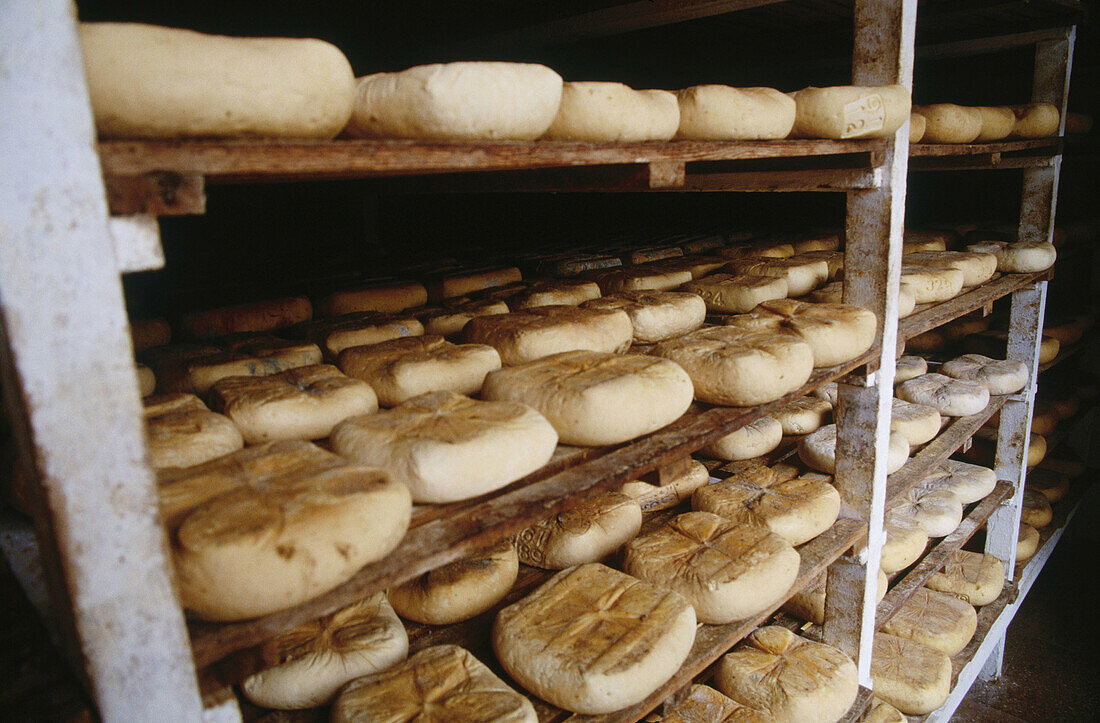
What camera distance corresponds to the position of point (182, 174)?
2.88 ft

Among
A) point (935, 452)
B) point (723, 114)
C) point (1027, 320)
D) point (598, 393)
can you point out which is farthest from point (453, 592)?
point (1027, 320)

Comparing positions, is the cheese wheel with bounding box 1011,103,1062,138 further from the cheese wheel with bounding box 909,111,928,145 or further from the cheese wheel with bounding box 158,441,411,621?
the cheese wheel with bounding box 158,441,411,621

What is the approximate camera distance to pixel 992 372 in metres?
3.61

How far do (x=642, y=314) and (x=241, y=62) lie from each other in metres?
1.41

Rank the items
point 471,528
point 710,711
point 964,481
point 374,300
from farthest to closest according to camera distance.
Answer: point 964,481, point 374,300, point 710,711, point 471,528

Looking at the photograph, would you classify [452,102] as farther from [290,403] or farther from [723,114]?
[723,114]

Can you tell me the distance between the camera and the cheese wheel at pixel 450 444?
125 centimetres

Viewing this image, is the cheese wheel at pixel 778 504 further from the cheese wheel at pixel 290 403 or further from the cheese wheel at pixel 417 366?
the cheese wheel at pixel 290 403

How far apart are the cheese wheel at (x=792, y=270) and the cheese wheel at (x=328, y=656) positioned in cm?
185

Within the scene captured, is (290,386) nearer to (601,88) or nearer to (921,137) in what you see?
(601,88)

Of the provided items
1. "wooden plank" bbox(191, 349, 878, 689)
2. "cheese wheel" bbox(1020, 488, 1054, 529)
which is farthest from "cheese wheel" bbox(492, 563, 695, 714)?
"cheese wheel" bbox(1020, 488, 1054, 529)

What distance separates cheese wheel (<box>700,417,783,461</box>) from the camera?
2.72 meters

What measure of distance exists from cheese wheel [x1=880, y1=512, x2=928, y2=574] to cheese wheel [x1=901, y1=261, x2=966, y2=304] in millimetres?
999

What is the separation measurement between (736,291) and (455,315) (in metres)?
1.02
